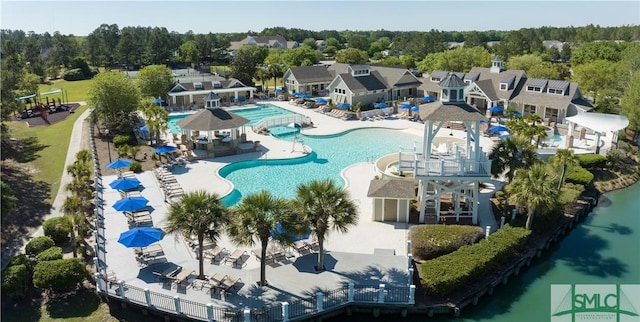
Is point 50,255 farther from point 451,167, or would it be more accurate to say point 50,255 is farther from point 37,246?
point 451,167

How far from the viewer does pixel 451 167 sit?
1026 inches

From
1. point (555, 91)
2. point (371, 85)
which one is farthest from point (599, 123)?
point (371, 85)

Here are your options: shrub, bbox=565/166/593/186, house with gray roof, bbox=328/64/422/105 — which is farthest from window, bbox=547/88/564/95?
shrub, bbox=565/166/593/186

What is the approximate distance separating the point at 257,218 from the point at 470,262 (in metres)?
10.2

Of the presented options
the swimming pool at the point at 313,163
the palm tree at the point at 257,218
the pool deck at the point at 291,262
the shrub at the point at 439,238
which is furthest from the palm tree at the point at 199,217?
the swimming pool at the point at 313,163

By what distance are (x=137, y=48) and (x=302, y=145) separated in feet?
279

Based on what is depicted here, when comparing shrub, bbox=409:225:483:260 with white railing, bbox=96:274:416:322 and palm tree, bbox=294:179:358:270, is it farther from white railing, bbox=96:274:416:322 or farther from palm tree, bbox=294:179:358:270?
palm tree, bbox=294:179:358:270

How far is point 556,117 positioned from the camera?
49562mm

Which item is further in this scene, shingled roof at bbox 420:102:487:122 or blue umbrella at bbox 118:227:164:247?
shingled roof at bbox 420:102:487:122

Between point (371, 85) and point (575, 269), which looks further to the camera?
point (371, 85)

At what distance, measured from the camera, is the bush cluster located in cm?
3272

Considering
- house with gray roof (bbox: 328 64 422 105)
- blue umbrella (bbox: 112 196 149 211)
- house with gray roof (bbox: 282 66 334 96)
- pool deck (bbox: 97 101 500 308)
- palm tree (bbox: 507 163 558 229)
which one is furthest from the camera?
house with gray roof (bbox: 282 66 334 96)

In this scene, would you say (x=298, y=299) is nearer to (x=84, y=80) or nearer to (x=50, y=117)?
(x=50, y=117)

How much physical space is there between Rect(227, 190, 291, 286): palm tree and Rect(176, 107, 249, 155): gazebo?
23.1 m
